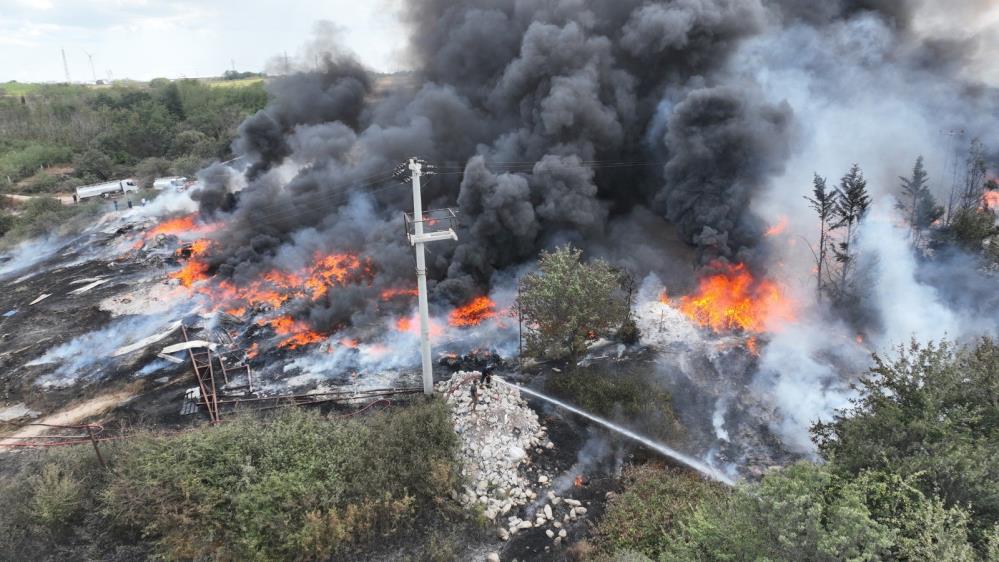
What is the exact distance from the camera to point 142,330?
25672 millimetres

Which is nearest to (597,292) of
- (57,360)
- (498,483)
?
(498,483)

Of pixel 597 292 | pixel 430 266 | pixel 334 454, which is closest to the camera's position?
pixel 334 454

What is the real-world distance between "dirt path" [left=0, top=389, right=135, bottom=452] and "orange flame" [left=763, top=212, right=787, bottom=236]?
3117cm

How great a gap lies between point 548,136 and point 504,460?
805 inches

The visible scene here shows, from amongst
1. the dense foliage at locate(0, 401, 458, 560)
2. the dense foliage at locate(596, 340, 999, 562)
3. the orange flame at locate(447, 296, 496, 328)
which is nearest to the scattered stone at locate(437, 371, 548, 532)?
the dense foliage at locate(0, 401, 458, 560)

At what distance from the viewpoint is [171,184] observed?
171 feet

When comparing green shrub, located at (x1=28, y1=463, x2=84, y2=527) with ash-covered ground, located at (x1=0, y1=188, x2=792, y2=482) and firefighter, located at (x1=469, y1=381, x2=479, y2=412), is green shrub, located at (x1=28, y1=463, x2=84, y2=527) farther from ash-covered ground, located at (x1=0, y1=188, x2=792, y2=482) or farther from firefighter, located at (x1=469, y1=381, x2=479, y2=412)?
firefighter, located at (x1=469, y1=381, x2=479, y2=412)

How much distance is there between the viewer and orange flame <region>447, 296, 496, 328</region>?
83.7ft

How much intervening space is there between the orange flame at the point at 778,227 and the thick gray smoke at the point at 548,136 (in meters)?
1.77

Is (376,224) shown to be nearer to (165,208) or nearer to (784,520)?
(165,208)

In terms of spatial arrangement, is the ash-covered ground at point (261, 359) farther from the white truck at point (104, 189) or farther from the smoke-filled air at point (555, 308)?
the white truck at point (104, 189)

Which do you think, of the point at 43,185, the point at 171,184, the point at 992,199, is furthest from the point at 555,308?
the point at 43,185

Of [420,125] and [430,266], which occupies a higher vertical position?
[420,125]

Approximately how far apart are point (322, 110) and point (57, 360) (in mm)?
25035
